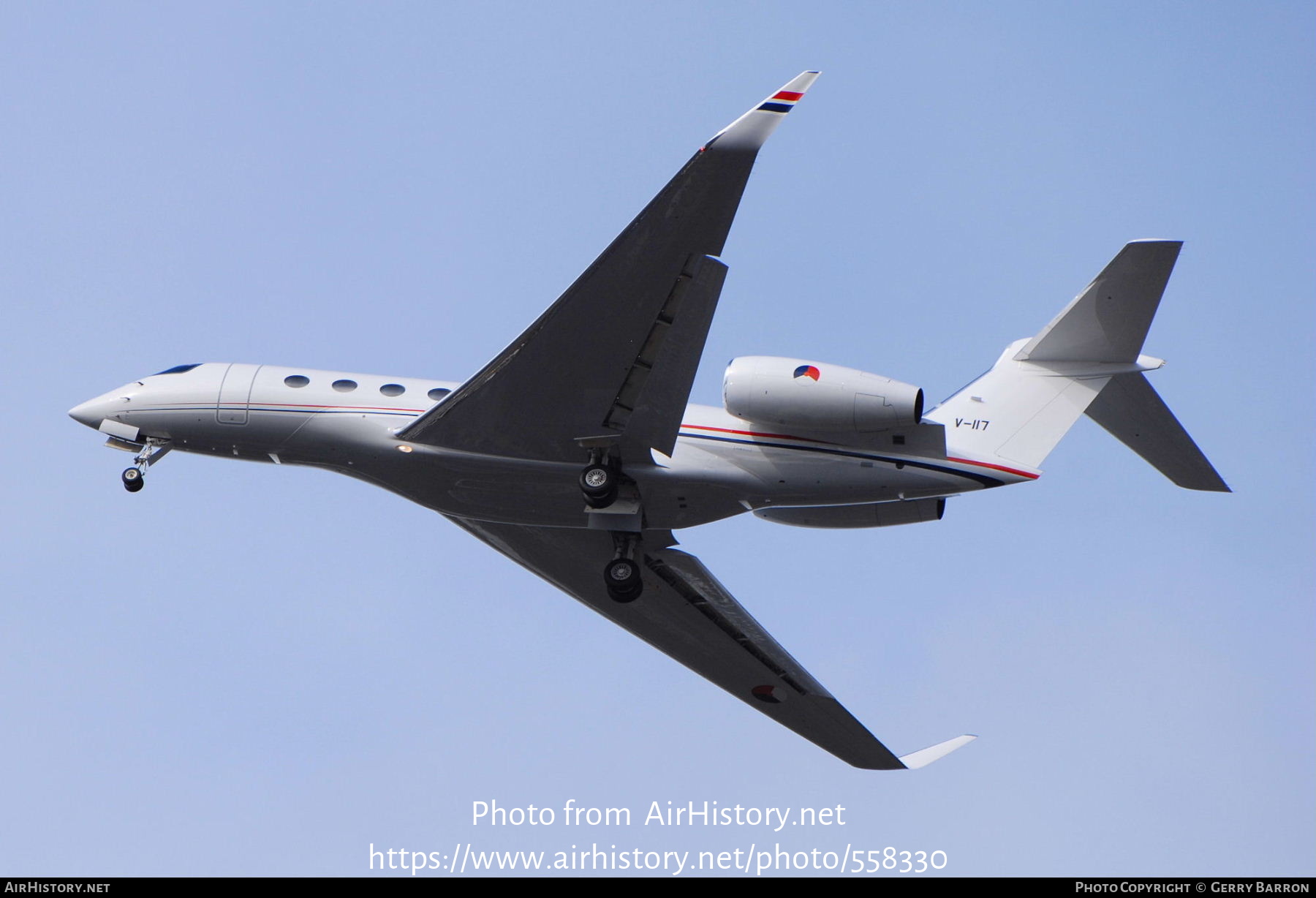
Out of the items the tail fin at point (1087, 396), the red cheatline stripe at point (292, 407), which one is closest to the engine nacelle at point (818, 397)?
the tail fin at point (1087, 396)

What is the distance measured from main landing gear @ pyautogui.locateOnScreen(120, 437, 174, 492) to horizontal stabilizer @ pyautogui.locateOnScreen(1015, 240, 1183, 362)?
11972mm

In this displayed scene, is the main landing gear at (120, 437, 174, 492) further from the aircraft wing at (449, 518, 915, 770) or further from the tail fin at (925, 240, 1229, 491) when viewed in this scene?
the tail fin at (925, 240, 1229, 491)

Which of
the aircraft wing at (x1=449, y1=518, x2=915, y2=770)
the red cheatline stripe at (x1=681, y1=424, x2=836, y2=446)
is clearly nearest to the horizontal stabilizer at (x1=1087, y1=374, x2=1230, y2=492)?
the red cheatline stripe at (x1=681, y1=424, x2=836, y2=446)

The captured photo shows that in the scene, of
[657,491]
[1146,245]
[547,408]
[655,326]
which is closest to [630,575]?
[657,491]

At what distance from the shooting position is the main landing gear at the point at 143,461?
1995 cm

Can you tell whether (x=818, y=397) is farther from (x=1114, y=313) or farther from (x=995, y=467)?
(x=1114, y=313)

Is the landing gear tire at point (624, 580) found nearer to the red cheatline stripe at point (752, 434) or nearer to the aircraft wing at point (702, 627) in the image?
the aircraft wing at point (702, 627)

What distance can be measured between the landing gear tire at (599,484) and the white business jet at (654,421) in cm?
3

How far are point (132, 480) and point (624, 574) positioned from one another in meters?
7.00

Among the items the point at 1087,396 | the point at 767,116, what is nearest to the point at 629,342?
the point at 767,116

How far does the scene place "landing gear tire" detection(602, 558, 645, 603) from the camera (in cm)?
1917

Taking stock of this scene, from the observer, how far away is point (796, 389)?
17.2 meters

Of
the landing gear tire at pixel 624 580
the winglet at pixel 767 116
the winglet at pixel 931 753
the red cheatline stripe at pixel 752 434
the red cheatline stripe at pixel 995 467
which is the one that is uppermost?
the winglet at pixel 767 116

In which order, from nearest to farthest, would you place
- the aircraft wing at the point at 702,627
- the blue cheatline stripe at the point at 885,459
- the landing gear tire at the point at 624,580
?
the blue cheatline stripe at the point at 885,459, the landing gear tire at the point at 624,580, the aircraft wing at the point at 702,627
